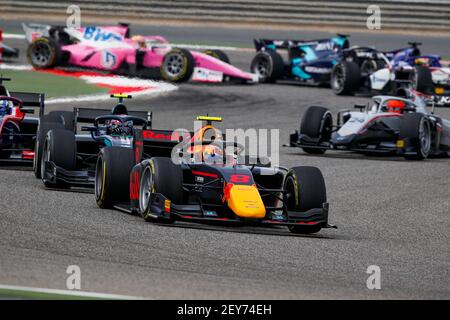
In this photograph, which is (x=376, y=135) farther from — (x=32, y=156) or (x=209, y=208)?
(x=209, y=208)

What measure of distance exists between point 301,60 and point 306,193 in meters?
19.8

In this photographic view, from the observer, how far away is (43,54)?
3102 centimetres

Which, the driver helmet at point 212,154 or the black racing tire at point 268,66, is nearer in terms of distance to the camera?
the driver helmet at point 212,154

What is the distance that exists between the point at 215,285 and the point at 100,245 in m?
1.93

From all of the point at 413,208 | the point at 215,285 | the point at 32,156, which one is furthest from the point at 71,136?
the point at 215,285

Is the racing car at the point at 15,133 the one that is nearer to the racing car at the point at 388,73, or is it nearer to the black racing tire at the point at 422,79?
the racing car at the point at 388,73

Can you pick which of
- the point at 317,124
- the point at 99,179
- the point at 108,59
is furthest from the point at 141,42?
the point at 99,179

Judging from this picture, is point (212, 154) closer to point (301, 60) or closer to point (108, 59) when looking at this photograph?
point (108, 59)

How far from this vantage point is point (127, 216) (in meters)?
12.6

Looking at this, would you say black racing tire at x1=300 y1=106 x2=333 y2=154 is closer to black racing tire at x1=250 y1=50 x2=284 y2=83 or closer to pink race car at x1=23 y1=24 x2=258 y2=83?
pink race car at x1=23 y1=24 x2=258 y2=83

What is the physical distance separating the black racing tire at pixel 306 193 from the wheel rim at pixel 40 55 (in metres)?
19.4

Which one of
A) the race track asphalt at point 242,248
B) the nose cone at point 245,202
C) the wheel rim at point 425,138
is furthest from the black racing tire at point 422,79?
the nose cone at point 245,202

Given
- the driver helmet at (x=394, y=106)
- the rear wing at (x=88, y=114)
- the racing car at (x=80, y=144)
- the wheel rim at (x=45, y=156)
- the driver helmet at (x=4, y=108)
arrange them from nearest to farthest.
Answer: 1. the racing car at (x=80, y=144)
2. the wheel rim at (x=45, y=156)
3. the rear wing at (x=88, y=114)
4. the driver helmet at (x=4, y=108)
5. the driver helmet at (x=394, y=106)

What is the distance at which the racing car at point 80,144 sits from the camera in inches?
566
